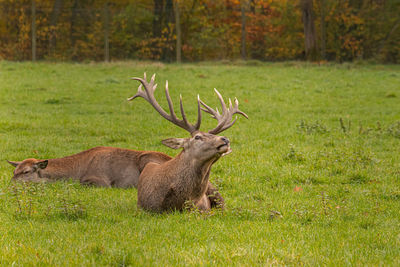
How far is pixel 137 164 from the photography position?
851 cm

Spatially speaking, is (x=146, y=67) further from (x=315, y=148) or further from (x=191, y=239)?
(x=191, y=239)

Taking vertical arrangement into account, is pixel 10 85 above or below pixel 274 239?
above

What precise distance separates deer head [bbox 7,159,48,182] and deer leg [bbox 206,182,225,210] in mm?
3171

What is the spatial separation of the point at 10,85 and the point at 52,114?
560 centimetres

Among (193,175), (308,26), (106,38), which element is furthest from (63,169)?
(308,26)

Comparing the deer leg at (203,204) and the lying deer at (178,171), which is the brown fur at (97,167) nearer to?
the lying deer at (178,171)

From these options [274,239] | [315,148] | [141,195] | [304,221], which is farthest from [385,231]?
[315,148]

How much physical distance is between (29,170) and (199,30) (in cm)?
3026

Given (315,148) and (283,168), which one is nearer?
(283,168)

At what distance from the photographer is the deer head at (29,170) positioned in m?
8.23

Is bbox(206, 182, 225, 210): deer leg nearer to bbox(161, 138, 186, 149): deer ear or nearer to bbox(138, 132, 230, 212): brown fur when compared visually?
bbox(138, 132, 230, 212): brown fur

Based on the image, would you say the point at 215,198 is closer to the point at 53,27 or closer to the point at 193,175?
the point at 193,175

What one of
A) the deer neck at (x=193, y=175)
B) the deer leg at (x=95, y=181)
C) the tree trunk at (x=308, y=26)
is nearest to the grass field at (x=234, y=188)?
the deer leg at (x=95, y=181)

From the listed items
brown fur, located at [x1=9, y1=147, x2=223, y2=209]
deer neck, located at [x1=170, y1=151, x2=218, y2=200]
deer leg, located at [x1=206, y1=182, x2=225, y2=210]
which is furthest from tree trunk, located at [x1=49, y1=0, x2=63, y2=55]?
deer neck, located at [x1=170, y1=151, x2=218, y2=200]
